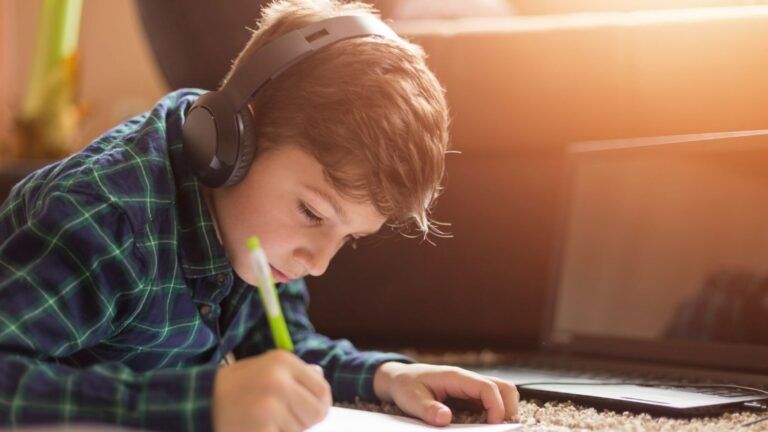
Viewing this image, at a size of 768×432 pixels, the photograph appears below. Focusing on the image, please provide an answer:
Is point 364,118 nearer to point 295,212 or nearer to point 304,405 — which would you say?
point 295,212

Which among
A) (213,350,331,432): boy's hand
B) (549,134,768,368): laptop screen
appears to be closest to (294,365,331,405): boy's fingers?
(213,350,331,432): boy's hand

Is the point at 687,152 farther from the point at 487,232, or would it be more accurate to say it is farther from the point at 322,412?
the point at 322,412

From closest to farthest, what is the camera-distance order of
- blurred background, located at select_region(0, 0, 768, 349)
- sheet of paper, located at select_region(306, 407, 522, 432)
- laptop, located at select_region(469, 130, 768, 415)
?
sheet of paper, located at select_region(306, 407, 522, 432) → laptop, located at select_region(469, 130, 768, 415) → blurred background, located at select_region(0, 0, 768, 349)

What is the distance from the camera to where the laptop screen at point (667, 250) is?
0.88 m

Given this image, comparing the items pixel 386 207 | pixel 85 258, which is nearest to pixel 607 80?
pixel 386 207

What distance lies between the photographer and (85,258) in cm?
63

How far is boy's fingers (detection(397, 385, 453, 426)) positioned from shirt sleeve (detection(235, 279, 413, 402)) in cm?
8

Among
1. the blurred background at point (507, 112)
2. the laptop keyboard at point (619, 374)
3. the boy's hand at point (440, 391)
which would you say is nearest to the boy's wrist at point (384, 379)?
the boy's hand at point (440, 391)

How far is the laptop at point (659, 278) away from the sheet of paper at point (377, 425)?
139mm

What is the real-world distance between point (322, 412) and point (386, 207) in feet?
0.80

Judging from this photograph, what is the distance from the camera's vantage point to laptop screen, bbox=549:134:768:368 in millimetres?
884

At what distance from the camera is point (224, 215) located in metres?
0.77

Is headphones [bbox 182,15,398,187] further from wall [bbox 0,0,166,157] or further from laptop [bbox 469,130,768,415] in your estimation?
wall [bbox 0,0,166,157]

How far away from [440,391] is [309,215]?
8.1 inches
